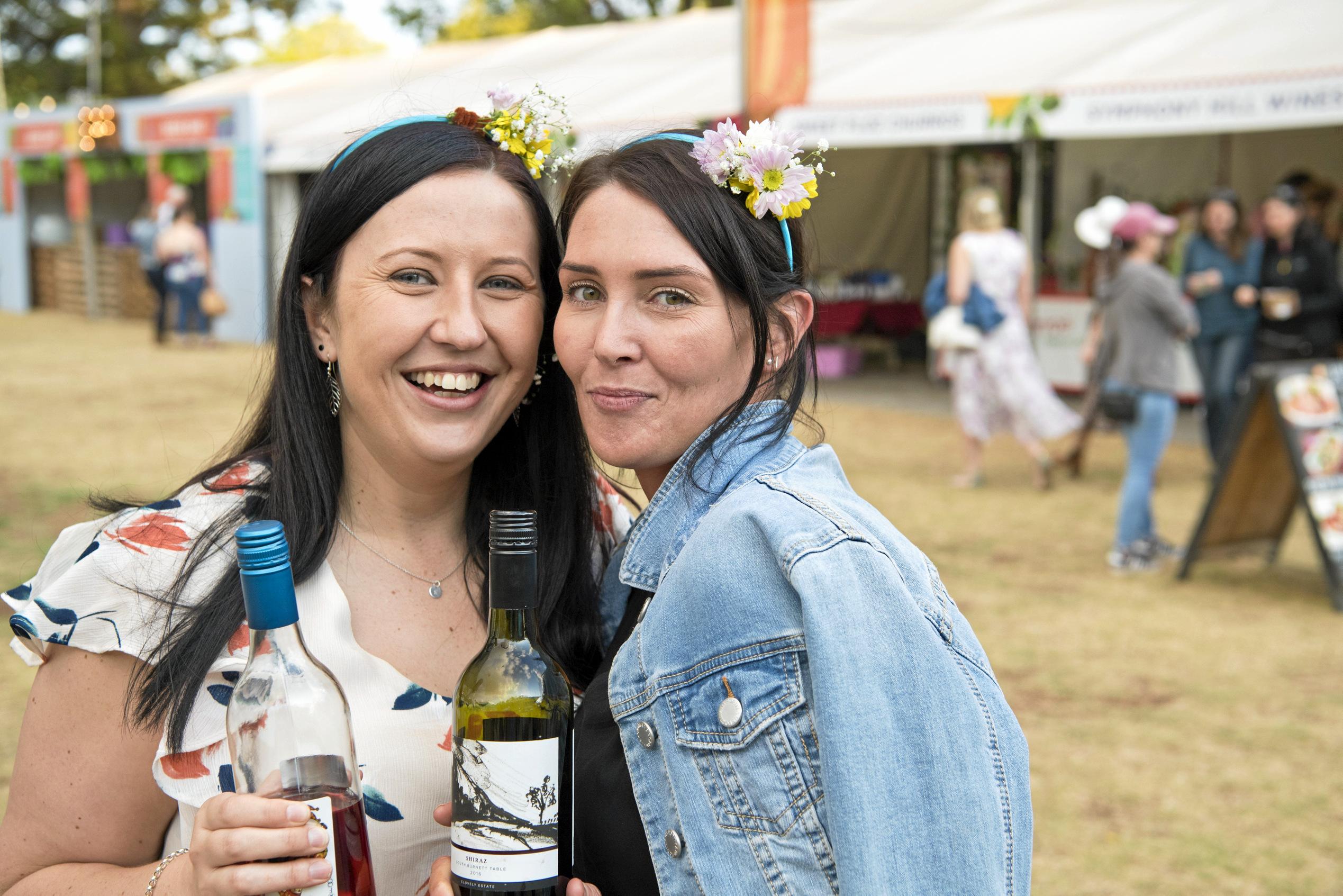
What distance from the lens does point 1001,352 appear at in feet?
31.3

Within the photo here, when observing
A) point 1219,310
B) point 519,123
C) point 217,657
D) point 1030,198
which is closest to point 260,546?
point 217,657

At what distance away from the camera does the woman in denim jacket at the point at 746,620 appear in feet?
4.29

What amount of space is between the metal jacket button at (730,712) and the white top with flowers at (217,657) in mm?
577

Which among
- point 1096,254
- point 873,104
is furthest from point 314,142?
point 1096,254

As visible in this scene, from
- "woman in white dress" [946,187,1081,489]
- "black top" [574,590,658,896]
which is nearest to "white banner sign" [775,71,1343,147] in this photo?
"woman in white dress" [946,187,1081,489]

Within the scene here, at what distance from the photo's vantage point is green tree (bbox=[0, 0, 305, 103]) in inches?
1529

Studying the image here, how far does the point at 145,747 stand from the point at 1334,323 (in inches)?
363

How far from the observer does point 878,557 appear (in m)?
1.38

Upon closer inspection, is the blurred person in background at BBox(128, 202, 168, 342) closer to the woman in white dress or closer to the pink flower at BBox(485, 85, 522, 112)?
the woman in white dress

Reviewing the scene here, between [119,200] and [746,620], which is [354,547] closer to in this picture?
[746,620]

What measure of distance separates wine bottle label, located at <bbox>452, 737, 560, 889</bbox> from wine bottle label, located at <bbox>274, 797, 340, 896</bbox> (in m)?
0.14

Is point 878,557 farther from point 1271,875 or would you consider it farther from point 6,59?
point 6,59

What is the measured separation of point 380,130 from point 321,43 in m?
Result: 52.3

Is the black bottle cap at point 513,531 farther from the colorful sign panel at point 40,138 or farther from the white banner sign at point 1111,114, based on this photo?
the colorful sign panel at point 40,138
